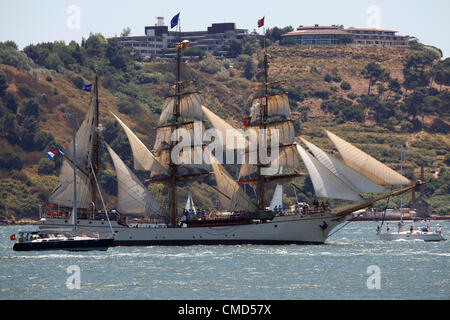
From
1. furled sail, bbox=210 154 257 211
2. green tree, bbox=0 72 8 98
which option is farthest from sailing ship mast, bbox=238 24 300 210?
green tree, bbox=0 72 8 98

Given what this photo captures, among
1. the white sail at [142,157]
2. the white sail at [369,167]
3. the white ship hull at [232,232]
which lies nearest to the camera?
the white sail at [369,167]

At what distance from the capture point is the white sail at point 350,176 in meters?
79.4

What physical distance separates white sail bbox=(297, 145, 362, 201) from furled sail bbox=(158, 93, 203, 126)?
13156 mm

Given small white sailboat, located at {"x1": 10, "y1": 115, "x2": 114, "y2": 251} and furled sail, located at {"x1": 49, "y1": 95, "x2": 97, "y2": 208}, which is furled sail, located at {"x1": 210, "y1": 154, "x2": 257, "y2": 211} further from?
small white sailboat, located at {"x1": 10, "y1": 115, "x2": 114, "y2": 251}

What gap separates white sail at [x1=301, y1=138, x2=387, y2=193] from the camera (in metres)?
79.4

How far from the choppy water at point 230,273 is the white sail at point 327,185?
4.76m

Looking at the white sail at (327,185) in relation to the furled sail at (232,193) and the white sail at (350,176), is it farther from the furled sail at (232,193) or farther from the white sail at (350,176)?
the furled sail at (232,193)

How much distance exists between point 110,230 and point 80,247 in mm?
8775

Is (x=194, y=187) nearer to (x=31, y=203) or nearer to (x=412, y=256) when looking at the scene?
(x=31, y=203)

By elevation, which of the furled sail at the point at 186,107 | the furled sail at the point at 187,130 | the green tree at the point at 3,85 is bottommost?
the furled sail at the point at 187,130

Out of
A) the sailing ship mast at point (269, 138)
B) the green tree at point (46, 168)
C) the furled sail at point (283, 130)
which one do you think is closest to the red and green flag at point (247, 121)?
the sailing ship mast at point (269, 138)

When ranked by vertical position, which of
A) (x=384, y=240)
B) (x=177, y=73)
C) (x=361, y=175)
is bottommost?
(x=384, y=240)
